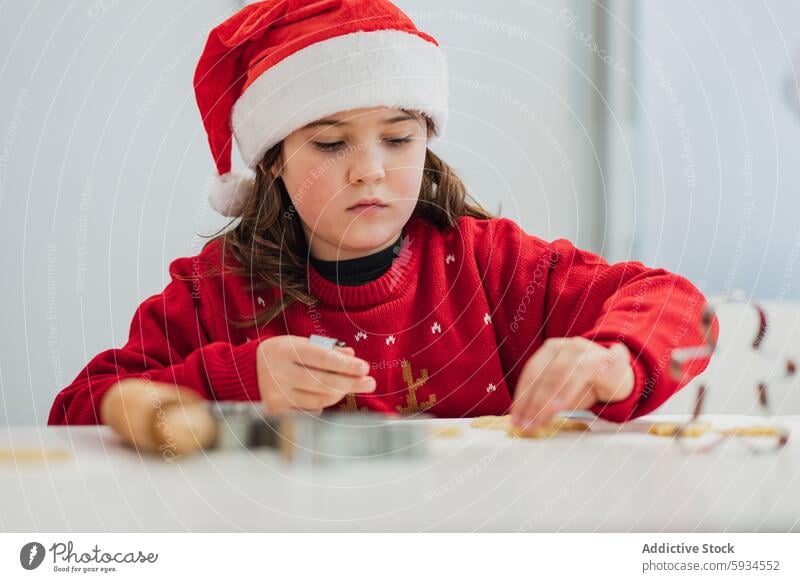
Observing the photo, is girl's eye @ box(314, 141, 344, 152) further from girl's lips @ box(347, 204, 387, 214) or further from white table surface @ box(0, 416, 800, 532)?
white table surface @ box(0, 416, 800, 532)

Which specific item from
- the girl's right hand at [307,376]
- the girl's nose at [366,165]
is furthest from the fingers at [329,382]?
the girl's nose at [366,165]

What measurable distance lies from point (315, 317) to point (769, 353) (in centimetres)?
30

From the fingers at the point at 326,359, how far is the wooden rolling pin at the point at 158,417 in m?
0.06

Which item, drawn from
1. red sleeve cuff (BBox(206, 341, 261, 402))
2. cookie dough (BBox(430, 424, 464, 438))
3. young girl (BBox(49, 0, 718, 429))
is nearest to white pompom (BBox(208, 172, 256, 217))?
young girl (BBox(49, 0, 718, 429))

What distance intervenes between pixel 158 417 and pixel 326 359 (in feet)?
0.29

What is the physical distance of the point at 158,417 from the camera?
426 mm

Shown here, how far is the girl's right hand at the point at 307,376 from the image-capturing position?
413 mm

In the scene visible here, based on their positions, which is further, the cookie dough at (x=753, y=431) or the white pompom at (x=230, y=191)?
the white pompom at (x=230, y=191)

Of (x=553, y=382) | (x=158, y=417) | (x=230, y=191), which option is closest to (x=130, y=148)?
(x=230, y=191)

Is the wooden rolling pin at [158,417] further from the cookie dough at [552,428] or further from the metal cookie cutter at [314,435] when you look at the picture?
the cookie dough at [552,428]

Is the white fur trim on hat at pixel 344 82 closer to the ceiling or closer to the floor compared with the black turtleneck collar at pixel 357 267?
closer to the ceiling

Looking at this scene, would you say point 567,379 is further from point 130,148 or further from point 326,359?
point 130,148

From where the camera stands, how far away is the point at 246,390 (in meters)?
0.46
